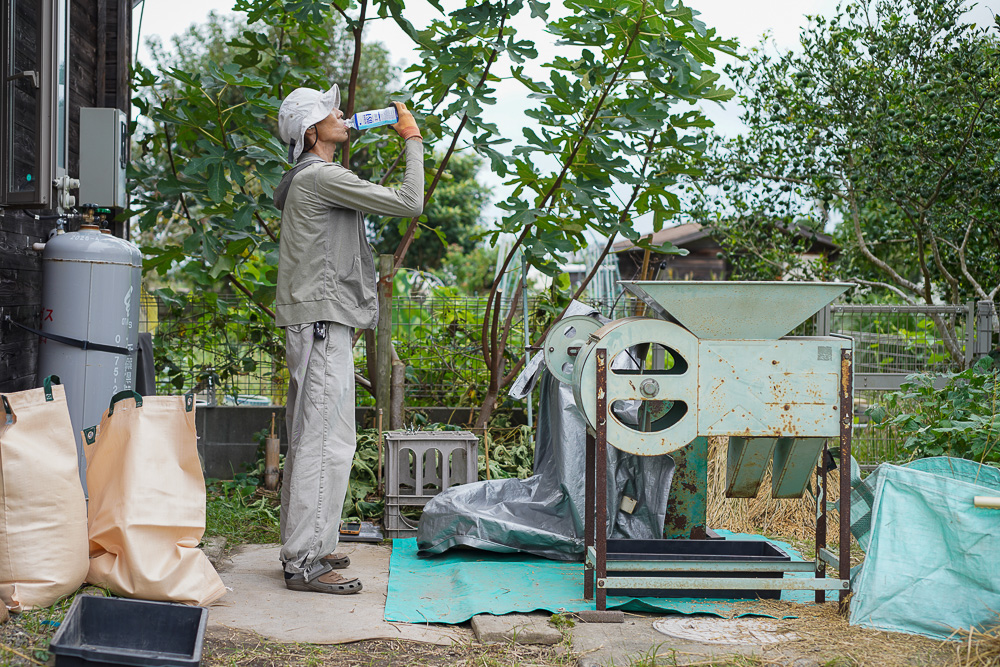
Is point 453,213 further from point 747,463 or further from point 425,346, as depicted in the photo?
point 747,463

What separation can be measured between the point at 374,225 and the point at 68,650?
2148 cm

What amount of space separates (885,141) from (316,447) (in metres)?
4.58

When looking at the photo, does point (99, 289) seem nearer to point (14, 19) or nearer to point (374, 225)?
point (14, 19)

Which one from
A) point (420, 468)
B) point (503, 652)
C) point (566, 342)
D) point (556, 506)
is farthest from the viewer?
point (420, 468)

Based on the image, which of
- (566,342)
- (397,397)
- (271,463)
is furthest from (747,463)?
(271,463)

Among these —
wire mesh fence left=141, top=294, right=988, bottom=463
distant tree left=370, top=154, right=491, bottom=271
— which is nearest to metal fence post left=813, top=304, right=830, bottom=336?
wire mesh fence left=141, top=294, right=988, bottom=463

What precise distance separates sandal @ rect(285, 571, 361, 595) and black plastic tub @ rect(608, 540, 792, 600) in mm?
967

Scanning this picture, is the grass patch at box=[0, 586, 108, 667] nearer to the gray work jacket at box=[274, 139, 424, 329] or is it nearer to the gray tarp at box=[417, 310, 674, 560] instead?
the gray work jacket at box=[274, 139, 424, 329]

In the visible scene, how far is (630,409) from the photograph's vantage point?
4.00m

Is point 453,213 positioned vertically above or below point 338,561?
above

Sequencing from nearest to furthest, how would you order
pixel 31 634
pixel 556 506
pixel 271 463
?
pixel 31 634, pixel 556 506, pixel 271 463

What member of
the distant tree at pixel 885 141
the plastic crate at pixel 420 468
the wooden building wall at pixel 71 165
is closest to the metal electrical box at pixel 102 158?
the wooden building wall at pixel 71 165

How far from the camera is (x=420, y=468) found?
14.1 ft

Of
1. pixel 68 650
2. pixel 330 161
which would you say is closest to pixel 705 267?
pixel 330 161
